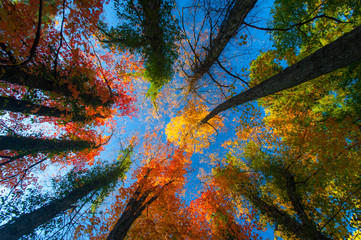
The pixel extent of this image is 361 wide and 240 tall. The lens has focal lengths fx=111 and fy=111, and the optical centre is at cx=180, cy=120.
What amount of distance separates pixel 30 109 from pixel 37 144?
278cm

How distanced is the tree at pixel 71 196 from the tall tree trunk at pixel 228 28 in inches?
405

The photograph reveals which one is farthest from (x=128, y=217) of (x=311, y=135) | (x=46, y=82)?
(x=311, y=135)

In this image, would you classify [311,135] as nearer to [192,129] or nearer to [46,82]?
[192,129]

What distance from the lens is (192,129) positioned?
11500 mm

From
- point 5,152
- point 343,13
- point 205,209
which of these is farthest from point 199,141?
point 5,152

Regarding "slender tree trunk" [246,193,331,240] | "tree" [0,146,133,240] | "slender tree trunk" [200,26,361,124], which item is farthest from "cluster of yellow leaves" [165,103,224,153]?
"slender tree trunk" [200,26,361,124]

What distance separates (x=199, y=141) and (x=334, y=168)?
29.3 ft

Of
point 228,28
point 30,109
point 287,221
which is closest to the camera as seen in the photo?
point 228,28

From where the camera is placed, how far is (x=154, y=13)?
18.1ft

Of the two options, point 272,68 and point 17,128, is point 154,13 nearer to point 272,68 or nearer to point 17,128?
point 272,68

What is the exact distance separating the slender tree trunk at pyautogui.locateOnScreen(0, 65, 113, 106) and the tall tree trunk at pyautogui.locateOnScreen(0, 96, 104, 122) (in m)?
1.20

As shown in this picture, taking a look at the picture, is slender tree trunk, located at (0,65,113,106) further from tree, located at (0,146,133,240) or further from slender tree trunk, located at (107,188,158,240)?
slender tree trunk, located at (107,188,158,240)

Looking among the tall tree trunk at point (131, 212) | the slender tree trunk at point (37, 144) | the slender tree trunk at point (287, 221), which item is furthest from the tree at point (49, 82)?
the slender tree trunk at point (287, 221)

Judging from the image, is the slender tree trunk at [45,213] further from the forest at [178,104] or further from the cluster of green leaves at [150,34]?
the cluster of green leaves at [150,34]
